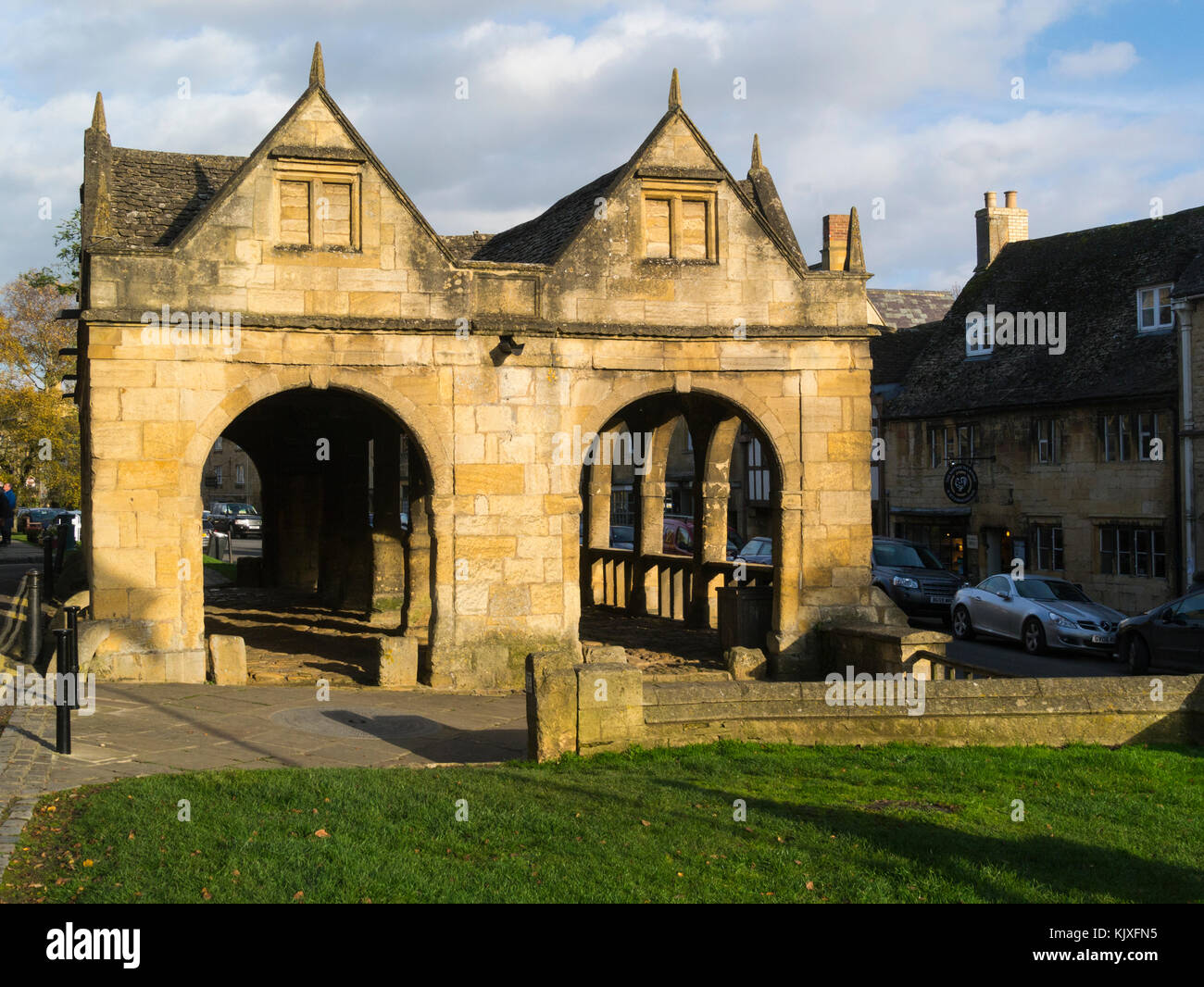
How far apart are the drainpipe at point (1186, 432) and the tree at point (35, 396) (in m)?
31.2

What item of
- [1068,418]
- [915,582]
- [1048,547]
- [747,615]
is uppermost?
[1068,418]

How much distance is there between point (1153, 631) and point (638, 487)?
30.7ft

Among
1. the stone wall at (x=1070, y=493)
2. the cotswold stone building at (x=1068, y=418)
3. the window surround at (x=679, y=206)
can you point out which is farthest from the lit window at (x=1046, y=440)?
the window surround at (x=679, y=206)

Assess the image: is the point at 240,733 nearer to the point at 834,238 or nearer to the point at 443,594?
the point at 443,594

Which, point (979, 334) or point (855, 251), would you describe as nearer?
point (855, 251)

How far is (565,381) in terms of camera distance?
15953mm

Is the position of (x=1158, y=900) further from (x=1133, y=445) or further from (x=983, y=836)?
(x=1133, y=445)

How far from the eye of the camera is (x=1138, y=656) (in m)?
18.9

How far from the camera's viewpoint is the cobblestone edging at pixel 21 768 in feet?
25.3

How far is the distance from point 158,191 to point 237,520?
143ft

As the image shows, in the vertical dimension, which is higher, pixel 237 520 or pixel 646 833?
pixel 237 520

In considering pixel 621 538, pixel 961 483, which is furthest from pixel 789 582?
pixel 621 538

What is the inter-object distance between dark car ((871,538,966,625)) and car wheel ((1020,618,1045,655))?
3534 mm
